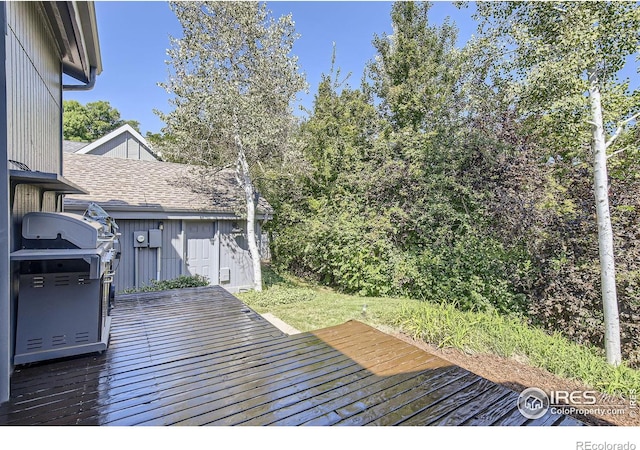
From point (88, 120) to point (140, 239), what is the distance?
73.4ft

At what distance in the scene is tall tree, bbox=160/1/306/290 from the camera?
6.23 m

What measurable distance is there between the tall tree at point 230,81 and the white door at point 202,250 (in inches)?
58.4

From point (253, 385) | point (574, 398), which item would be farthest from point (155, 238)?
point (574, 398)

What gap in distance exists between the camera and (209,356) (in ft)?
9.39

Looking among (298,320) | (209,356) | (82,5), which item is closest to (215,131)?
(82,5)

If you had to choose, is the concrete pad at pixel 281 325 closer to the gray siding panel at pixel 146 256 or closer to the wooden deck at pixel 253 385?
the wooden deck at pixel 253 385

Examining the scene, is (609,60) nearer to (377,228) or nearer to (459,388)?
(377,228)

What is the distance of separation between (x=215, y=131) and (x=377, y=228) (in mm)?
4318

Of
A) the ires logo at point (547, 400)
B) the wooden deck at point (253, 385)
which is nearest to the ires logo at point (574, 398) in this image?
the ires logo at point (547, 400)

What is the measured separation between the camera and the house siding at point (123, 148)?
12570mm

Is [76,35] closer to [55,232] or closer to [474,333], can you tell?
[55,232]

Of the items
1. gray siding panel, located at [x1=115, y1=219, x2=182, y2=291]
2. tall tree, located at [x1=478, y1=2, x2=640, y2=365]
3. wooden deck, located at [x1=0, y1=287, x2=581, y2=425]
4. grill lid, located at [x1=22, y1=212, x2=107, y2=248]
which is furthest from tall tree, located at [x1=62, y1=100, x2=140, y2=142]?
tall tree, located at [x1=478, y1=2, x2=640, y2=365]

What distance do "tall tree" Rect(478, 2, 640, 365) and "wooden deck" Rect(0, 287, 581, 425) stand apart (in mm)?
3925

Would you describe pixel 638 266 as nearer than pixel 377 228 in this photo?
Yes
